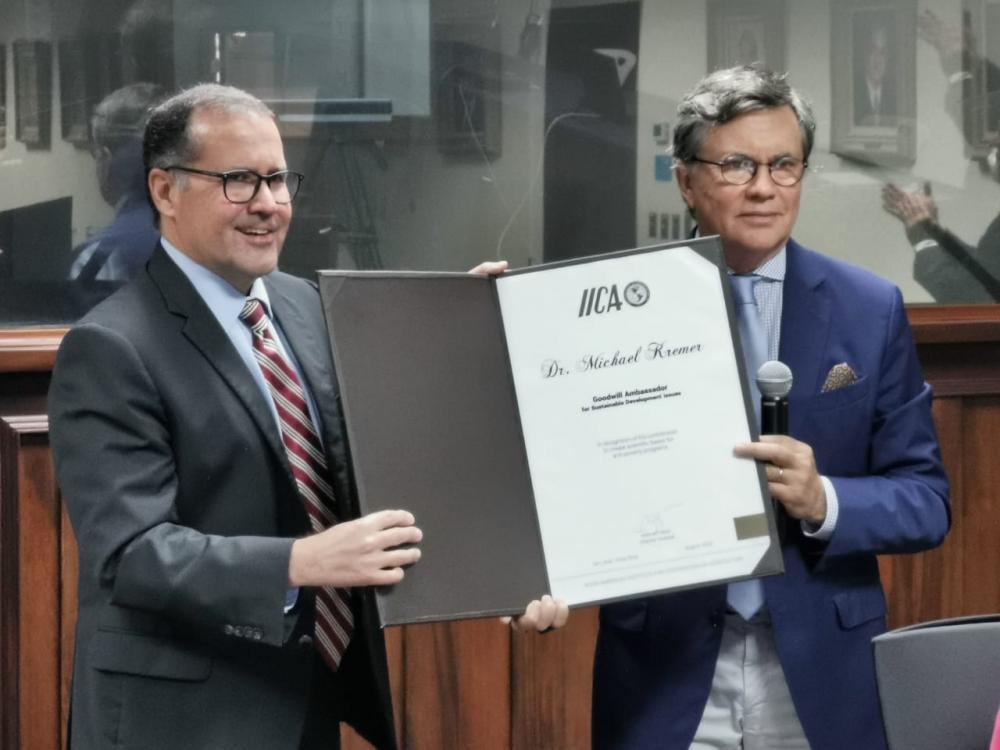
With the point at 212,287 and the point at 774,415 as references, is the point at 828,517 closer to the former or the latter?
the point at 774,415

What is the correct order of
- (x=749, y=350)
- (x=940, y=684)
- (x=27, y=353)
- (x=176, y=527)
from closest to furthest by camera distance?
(x=940, y=684)
(x=176, y=527)
(x=749, y=350)
(x=27, y=353)

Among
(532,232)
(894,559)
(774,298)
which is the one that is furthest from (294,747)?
(894,559)

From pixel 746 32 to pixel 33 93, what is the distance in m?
1.51

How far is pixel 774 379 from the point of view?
2059 mm

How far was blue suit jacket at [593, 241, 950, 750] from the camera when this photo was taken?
7.02 ft

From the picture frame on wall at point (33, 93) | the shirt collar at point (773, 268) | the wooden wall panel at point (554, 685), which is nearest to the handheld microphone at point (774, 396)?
the shirt collar at point (773, 268)

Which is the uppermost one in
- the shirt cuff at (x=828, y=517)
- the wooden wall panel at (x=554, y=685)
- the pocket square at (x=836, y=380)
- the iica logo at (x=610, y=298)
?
the iica logo at (x=610, y=298)

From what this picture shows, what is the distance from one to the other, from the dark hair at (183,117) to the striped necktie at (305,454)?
0.23m

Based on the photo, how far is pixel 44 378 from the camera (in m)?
3.01

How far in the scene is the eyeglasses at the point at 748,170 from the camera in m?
2.15

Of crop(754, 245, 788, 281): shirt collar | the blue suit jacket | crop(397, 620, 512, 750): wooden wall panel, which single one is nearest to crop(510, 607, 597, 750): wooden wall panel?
crop(397, 620, 512, 750): wooden wall panel

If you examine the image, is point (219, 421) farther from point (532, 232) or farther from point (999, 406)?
point (999, 406)

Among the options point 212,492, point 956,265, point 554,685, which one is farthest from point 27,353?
point 956,265

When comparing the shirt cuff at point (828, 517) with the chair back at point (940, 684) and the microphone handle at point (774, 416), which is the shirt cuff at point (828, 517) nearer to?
the microphone handle at point (774, 416)
